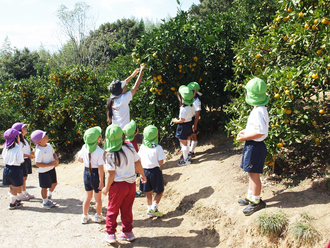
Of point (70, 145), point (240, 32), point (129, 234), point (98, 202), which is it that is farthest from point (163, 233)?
point (70, 145)

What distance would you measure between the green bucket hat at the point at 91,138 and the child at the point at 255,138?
6.53 feet

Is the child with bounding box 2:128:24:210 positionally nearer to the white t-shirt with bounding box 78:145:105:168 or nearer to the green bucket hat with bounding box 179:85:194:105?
the white t-shirt with bounding box 78:145:105:168

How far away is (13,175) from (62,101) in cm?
362

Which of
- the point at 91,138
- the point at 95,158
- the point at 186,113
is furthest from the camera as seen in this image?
the point at 186,113

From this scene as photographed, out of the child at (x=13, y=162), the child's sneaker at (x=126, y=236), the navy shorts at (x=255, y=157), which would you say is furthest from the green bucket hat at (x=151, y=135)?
the child at (x=13, y=162)

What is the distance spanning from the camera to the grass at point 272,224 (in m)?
3.06

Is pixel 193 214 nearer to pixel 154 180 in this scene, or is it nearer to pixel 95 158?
pixel 154 180

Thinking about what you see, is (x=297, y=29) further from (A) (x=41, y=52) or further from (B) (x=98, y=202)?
→ (A) (x=41, y=52)

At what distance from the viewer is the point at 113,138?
3.41 meters

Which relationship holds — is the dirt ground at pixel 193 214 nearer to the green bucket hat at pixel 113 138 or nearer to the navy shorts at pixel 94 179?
the navy shorts at pixel 94 179

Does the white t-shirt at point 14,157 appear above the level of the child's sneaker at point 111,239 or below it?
above

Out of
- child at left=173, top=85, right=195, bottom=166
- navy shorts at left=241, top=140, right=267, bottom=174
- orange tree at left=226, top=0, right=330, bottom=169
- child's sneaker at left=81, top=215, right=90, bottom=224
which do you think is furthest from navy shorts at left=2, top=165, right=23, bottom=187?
navy shorts at left=241, top=140, right=267, bottom=174

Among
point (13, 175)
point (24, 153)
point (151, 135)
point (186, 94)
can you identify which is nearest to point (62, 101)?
point (24, 153)

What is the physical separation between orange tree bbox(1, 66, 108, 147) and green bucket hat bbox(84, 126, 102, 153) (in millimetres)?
4099
